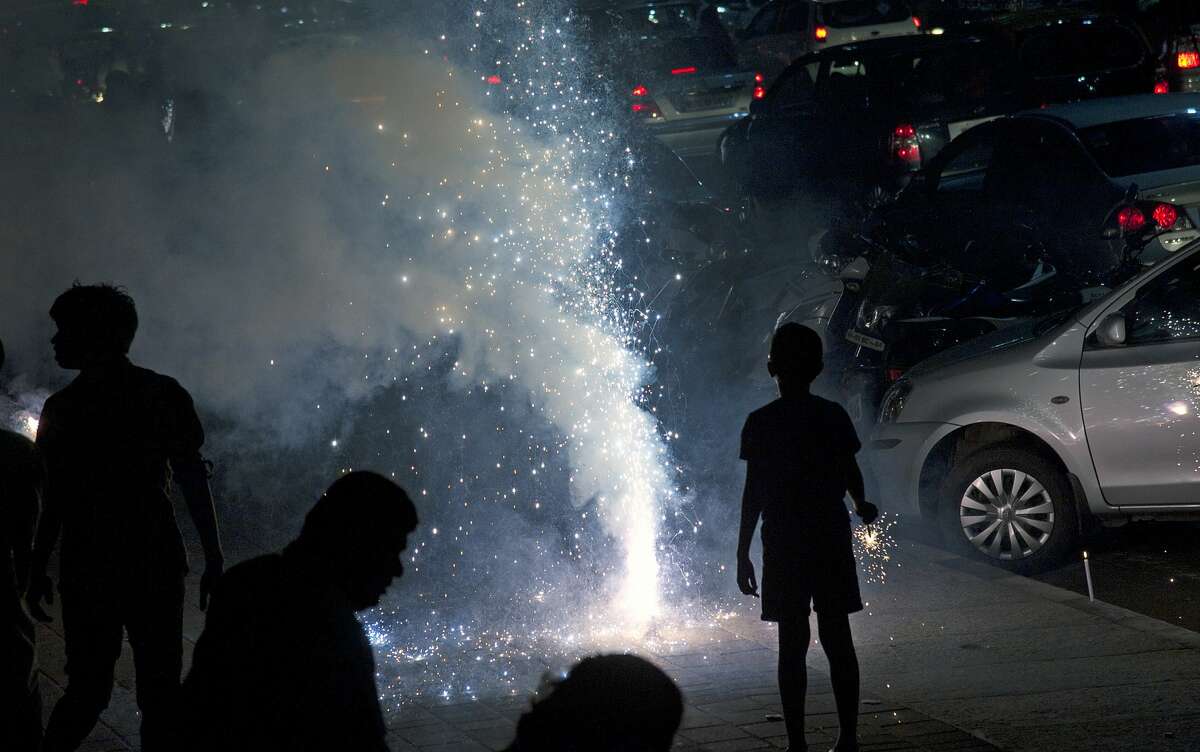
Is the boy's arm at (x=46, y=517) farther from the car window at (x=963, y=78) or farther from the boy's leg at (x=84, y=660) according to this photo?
the car window at (x=963, y=78)

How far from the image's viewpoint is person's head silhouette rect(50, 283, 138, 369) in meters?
4.41

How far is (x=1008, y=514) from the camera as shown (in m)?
7.35

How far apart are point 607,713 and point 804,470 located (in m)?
2.42

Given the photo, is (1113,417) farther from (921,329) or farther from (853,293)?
(853,293)

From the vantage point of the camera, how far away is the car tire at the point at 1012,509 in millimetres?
7246

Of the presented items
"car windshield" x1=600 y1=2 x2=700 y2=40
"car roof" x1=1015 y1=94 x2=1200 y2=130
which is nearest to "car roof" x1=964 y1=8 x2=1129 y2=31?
"car roof" x1=1015 y1=94 x2=1200 y2=130

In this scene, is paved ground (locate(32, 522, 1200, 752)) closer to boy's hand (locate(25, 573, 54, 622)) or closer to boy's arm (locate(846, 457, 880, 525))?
boy's arm (locate(846, 457, 880, 525))

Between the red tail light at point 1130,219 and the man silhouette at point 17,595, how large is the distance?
309 inches

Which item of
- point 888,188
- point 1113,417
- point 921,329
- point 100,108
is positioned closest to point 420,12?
point 100,108

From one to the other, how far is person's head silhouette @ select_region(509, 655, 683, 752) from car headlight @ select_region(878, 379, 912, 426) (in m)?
5.64

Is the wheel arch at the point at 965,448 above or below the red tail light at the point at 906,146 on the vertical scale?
below

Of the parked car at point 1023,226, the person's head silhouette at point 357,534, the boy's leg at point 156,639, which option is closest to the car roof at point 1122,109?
the parked car at point 1023,226

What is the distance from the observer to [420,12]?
9406 millimetres

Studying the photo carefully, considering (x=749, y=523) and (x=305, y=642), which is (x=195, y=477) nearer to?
(x=749, y=523)
